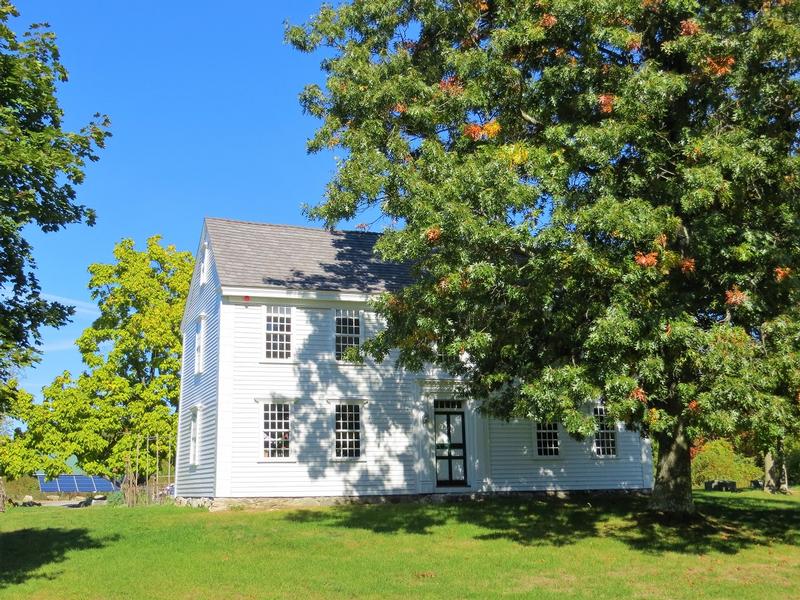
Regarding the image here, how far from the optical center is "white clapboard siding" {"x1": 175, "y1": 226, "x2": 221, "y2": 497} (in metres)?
22.6

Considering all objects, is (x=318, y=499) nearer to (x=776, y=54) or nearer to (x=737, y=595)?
(x=737, y=595)

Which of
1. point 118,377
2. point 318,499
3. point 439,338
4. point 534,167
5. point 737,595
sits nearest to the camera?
point 737,595

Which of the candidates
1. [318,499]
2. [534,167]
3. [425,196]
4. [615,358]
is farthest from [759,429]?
[318,499]

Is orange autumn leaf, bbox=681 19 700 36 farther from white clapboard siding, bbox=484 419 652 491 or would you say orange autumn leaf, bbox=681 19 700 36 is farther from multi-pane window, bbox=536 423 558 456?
multi-pane window, bbox=536 423 558 456

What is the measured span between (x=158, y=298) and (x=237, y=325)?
1514cm

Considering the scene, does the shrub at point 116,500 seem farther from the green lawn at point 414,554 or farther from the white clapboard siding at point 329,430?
the white clapboard siding at point 329,430

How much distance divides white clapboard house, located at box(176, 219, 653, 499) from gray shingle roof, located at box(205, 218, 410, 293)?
73mm

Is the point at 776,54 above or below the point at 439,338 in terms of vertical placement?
above

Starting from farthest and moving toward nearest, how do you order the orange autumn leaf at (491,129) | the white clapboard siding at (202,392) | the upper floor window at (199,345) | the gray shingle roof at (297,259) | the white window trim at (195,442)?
the upper floor window at (199,345), the white window trim at (195,442), the gray shingle roof at (297,259), the white clapboard siding at (202,392), the orange autumn leaf at (491,129)

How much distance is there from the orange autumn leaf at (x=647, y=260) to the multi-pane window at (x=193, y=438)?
1710 cm

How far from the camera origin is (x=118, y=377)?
34344 mm

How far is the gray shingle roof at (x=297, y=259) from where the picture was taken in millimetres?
23266

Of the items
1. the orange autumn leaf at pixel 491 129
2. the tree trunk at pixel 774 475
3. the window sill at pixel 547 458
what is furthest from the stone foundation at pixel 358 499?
the orange autumn leaf at pixel 491 129

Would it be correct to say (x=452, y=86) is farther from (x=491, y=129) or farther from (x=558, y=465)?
(x=558, y=465)
